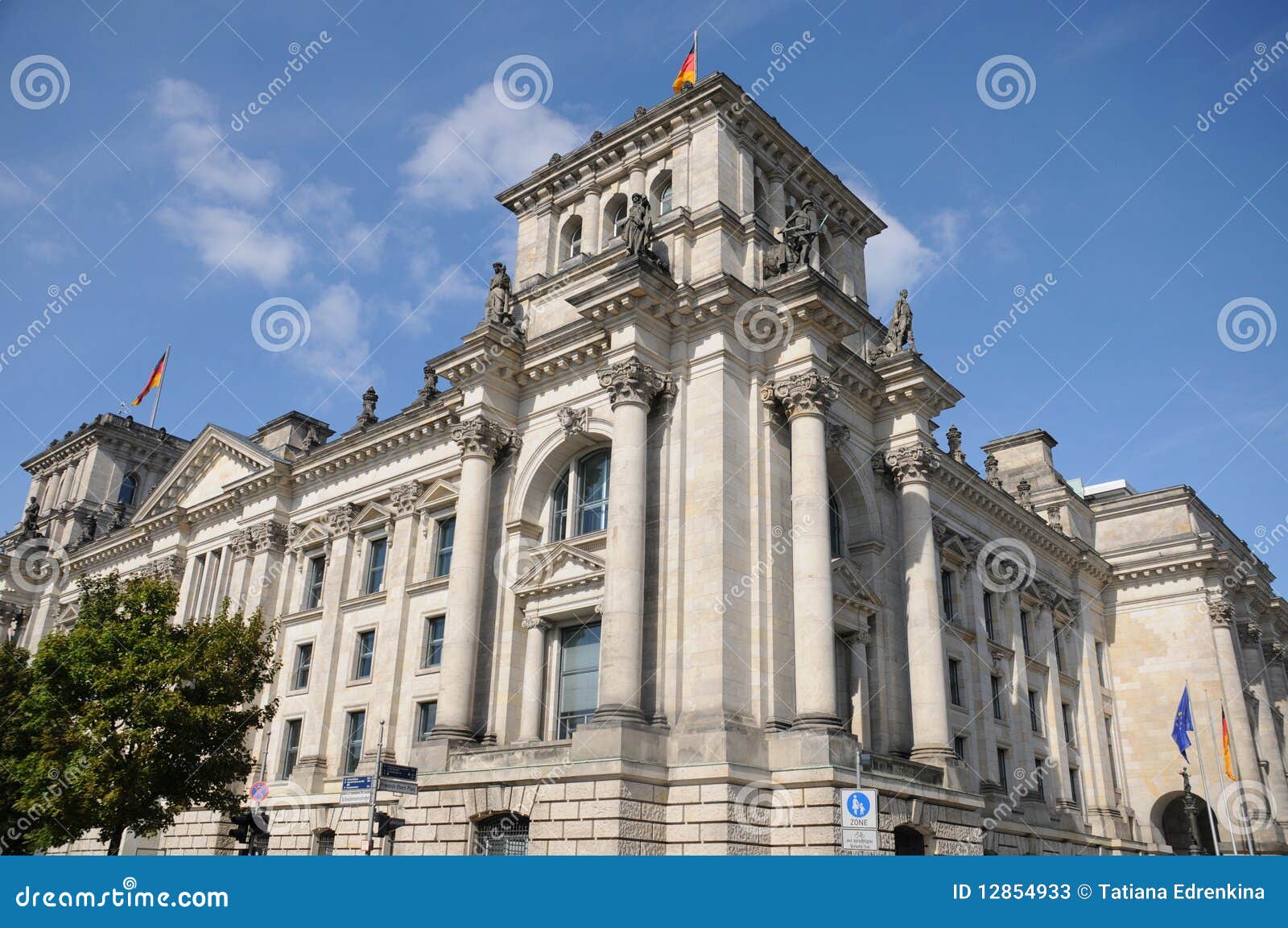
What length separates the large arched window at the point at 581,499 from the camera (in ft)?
97.3

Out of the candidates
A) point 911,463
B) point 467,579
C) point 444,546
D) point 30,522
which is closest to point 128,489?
point 30,522

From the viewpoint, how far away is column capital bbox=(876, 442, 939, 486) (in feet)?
102

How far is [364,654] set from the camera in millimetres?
35125

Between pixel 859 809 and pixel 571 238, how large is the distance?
2404 centimetres

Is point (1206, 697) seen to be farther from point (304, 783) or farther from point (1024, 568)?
point (304, 783)

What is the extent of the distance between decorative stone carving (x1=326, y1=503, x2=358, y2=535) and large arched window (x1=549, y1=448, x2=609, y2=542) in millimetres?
10636

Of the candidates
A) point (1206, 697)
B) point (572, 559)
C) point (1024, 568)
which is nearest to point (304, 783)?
point (572, 559)

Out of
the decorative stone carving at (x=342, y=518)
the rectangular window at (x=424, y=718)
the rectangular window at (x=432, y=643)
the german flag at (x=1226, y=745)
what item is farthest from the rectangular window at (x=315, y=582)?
the german flag at (x=1226, y=745)

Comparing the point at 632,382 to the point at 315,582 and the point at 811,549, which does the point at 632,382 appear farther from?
the point at 315,582

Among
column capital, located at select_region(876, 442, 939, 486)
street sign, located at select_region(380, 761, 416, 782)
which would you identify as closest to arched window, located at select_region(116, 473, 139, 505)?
street sign, located at select_region(380, 761, 416, 782)

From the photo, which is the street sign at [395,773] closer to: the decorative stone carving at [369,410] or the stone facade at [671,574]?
the stone facade at [671,574]

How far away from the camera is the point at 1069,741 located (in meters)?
44.5

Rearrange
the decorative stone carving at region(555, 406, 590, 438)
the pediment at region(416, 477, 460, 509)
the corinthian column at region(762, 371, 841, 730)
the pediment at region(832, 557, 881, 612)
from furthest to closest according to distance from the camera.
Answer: the pediment at region(416, 477, 460, 509)
the decorative stone carving at region(555, 406, 590, 438)
the pediment at region(832, 557, 881, 612)
the corinthian column at region(762, 371, 841, 730)

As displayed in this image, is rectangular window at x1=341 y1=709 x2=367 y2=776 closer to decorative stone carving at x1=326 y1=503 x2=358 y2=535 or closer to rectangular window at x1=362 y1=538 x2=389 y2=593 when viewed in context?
rectangular window at x1=362 y1=538 x2=389 y2=593
